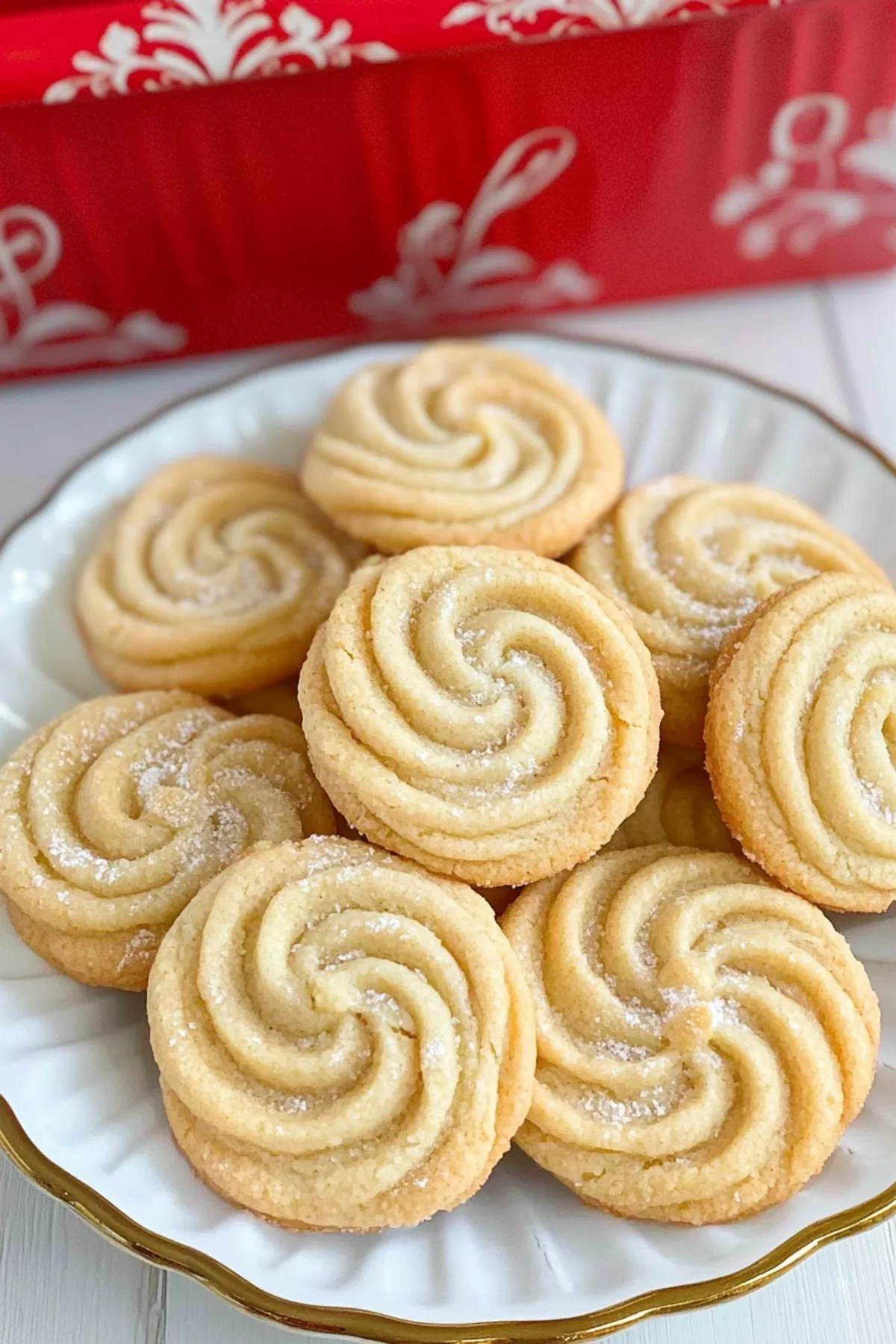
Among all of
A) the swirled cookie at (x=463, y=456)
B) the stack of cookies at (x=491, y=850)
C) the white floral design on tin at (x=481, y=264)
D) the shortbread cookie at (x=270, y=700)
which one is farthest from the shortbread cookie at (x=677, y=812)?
the white floral design on tin at (x=481, y=264)

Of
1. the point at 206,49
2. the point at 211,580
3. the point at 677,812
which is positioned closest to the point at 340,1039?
the point at 677,812

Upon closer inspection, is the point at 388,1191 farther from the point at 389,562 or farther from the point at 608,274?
the point at 608,274

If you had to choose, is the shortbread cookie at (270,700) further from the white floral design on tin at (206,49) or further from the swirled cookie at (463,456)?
the white floral design on tin at (206,49)

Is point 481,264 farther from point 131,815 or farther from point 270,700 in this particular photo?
point 131,815

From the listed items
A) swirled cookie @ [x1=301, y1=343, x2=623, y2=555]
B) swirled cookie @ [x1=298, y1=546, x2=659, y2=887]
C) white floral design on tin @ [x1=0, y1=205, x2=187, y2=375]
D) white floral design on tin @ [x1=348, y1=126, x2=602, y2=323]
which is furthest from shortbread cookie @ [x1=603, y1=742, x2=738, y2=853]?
white floral design on tin @ [x1=0, y1=205, x2=187, y2=375]

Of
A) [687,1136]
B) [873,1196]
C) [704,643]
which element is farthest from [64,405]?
[873,1196]

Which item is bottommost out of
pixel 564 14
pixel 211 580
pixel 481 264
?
pixel 211 580

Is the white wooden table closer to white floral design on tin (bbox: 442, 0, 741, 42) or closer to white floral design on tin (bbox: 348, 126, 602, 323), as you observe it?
white floral design on tin (bbox: 348, 126, 602, 323)
